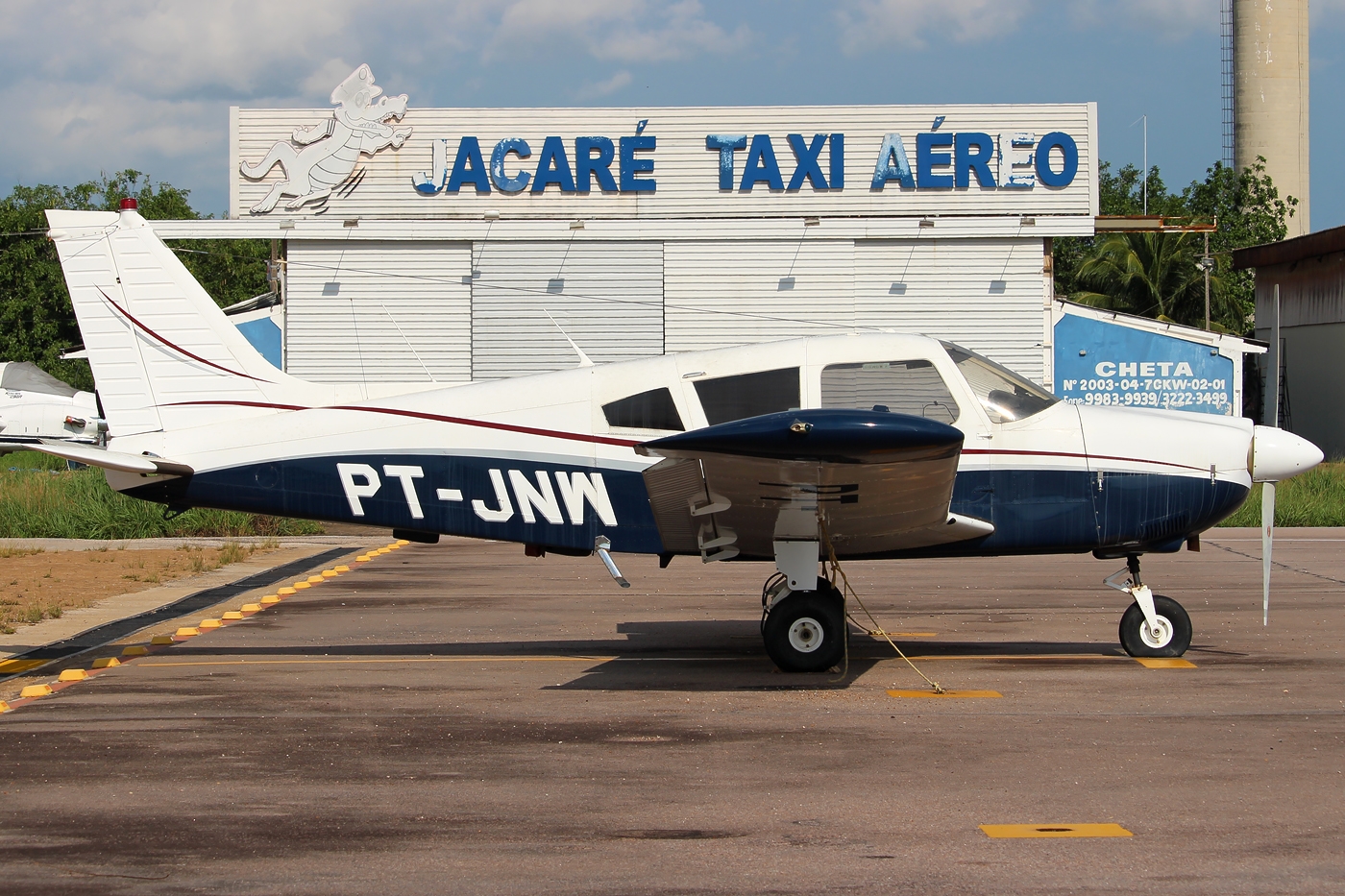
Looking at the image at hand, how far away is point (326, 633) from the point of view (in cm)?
1105

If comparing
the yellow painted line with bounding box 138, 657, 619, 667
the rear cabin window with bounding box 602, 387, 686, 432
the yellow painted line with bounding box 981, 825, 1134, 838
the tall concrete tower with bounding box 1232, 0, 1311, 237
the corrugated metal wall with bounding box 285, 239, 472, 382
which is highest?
the tall concrete tower with bounding box 1232, 0, 1311, 237

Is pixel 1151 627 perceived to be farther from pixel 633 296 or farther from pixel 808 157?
pixel 808 157

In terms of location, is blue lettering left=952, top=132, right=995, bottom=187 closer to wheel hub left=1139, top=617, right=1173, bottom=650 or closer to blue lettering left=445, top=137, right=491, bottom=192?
blue lettering left=445, top=137, right=491, bottom=192

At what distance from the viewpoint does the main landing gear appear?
9234mm

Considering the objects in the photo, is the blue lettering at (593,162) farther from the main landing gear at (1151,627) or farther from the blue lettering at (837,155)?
the main landing gear at (1151,627)

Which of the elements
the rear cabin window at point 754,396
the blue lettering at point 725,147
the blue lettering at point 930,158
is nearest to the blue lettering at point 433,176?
the blue lettering at point 725,147

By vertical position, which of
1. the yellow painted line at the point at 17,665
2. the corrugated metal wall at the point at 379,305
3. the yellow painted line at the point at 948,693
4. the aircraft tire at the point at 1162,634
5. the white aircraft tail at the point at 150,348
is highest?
the corrugated metal wall at the point at 379,305

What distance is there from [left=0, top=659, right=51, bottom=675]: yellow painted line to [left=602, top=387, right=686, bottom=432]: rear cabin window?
4734 millimetres

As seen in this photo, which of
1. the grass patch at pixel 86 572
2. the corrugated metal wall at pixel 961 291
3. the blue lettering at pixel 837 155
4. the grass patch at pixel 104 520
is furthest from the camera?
the blue lettering at pixel 837 155

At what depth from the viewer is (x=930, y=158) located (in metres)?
26.4

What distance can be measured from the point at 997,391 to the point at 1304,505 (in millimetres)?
16166

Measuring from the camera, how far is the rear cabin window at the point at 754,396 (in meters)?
8.70

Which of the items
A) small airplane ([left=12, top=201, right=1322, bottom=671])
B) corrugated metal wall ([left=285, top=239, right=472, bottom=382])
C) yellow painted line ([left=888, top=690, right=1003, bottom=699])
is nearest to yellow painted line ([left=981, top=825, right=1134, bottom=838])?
yellow painted line ([left=888, top=690, right=1003, bottom=699])

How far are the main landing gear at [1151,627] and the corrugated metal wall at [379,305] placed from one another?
18209mm
